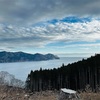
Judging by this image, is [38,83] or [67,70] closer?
[67,70]

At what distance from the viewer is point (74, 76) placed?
200 ft

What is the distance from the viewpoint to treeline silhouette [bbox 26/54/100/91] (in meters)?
54.0

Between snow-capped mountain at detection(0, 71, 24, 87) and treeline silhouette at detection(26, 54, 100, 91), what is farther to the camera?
treeline silhouette at detection(26, 54, 100, 91)

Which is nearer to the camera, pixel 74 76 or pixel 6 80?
pixel 6 80

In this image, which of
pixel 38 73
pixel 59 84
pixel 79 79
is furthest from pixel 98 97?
pixel 38 73

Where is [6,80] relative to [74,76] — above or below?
above

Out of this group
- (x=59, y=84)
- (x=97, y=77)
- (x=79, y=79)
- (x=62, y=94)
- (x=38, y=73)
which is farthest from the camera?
(x=38, y=73)

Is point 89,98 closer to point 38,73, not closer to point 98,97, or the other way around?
point 98,97

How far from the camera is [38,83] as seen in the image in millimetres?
69750

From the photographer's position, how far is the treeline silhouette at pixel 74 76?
A: 54006mm

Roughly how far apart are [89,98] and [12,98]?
10.7 ft

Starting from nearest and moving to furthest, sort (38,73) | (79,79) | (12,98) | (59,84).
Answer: (12,98) → (79,79) → (59,84) → (38,73)

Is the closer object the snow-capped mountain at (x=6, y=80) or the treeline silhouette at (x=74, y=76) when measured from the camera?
the snow-capped mountain at (x=6, y=80)

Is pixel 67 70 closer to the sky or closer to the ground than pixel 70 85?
closer to the sky
